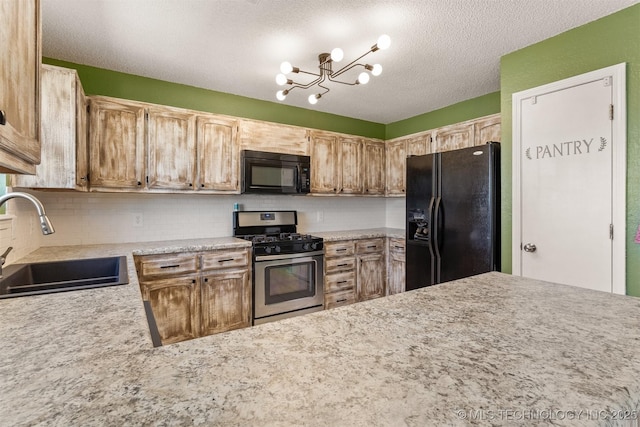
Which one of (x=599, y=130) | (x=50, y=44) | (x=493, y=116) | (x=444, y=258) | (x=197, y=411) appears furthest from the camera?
(x=493, y=116)

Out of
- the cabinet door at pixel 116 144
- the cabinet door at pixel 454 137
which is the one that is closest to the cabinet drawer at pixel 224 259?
the cabinet door at pixel 116 144

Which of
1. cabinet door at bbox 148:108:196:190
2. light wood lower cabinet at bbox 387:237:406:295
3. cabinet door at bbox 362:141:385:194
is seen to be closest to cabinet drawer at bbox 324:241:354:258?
light wood lower cabinet at bbox 387:237:406:295

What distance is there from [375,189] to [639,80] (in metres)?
2.73

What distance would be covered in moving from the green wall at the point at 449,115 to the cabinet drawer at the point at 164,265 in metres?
3.30

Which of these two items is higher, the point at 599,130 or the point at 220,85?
the point at 220,85

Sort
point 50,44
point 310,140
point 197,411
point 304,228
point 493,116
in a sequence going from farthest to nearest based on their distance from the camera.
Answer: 1. point 304,228
2. point 310,140
3. point 493,116
4. point 50,44
5. point 197,411

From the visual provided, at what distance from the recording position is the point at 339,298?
11.9ft

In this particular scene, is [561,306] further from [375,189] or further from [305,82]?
[375,189]

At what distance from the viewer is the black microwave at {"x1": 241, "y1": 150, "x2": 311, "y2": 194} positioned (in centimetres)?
326

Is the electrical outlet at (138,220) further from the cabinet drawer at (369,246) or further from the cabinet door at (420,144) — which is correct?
the cabinet door at (420,144)

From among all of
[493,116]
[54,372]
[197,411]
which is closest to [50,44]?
[54,372]

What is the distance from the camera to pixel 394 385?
1.89 feet

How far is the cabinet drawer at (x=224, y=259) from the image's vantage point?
2.85 meters

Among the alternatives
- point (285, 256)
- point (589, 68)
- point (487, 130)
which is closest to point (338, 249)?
point (285, 256)
